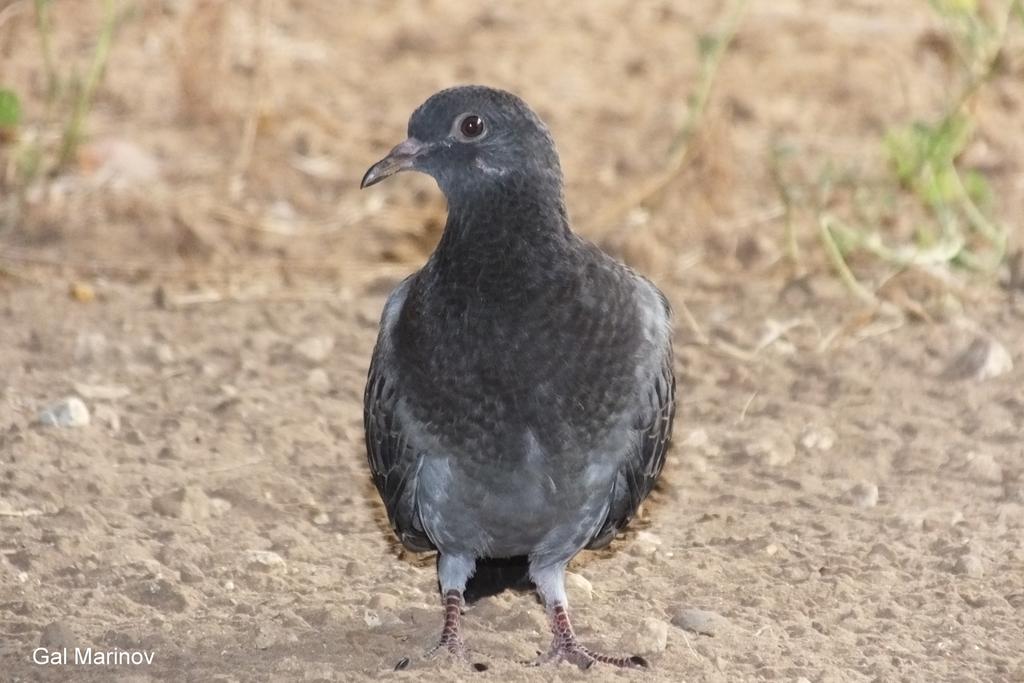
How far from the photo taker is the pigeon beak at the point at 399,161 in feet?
15.1

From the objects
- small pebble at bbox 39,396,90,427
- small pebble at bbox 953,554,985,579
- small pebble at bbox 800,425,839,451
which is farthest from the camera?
small pebble at bbox 800,425,839,451

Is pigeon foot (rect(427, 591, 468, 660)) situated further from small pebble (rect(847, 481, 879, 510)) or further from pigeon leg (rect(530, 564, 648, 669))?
small pebble (rect(847, 481, 879, 510))

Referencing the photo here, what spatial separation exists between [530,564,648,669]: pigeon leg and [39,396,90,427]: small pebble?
76.9 inches

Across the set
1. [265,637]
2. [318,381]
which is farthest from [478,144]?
[318,381]

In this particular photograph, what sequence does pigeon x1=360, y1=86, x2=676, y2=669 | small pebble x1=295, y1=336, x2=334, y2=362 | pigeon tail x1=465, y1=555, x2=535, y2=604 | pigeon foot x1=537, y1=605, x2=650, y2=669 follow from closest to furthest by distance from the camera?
pigeon x1=360, y1=86, x2=676, y2=669 → pigeon foot x1=537, y1=605, x2=650, y2=669 → pigeon tail x1=465, y1=555, x2=535, y2=604 → small pebble x1=295, y1=336, x2=334, y2=362

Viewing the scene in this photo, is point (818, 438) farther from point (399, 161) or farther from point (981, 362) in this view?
point (399, 161)

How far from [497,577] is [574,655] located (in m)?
0.45

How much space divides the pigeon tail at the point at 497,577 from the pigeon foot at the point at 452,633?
18 centimetres

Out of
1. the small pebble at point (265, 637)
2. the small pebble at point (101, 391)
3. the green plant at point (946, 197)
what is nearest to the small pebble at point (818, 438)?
the green plant at point (946, 197)

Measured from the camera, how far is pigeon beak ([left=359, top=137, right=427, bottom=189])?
4.60 metres

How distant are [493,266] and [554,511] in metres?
0.69

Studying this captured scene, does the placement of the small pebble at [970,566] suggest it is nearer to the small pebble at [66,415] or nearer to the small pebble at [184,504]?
the small pebble at [184,504]

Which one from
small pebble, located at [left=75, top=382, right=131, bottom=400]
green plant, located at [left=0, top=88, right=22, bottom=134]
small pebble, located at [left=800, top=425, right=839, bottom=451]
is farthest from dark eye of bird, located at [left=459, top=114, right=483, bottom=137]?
green plant, located at [left=0, top=88, right=22, bottom=134]

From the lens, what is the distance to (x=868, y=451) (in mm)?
6012
